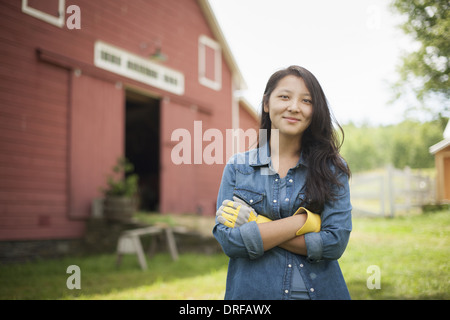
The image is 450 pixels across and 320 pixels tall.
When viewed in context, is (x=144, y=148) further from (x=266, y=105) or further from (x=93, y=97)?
(x=266, y=105)

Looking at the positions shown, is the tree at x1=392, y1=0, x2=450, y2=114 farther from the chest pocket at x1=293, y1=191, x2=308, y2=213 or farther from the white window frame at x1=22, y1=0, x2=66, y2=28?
the white window frame at x1=22, y1=0, x2=66, y2=28

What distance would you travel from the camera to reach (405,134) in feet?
11.1

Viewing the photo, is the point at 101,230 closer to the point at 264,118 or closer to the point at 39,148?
the point at 39,148

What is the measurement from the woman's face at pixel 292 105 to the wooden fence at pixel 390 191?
132 centimetres

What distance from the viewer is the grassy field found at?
2947 millimetres

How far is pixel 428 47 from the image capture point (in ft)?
9.93

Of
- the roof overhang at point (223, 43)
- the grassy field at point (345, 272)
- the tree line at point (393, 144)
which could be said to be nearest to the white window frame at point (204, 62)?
the roof overhang at point (223, 43)

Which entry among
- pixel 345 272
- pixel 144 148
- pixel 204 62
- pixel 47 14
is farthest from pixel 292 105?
pixel 144 148

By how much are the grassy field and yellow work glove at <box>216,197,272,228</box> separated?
5.82ft

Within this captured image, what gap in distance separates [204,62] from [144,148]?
422 cm

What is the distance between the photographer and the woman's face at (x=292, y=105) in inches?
71.1

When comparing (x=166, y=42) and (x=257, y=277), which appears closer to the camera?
(x=257, y=277)

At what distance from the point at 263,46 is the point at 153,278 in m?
3.03
